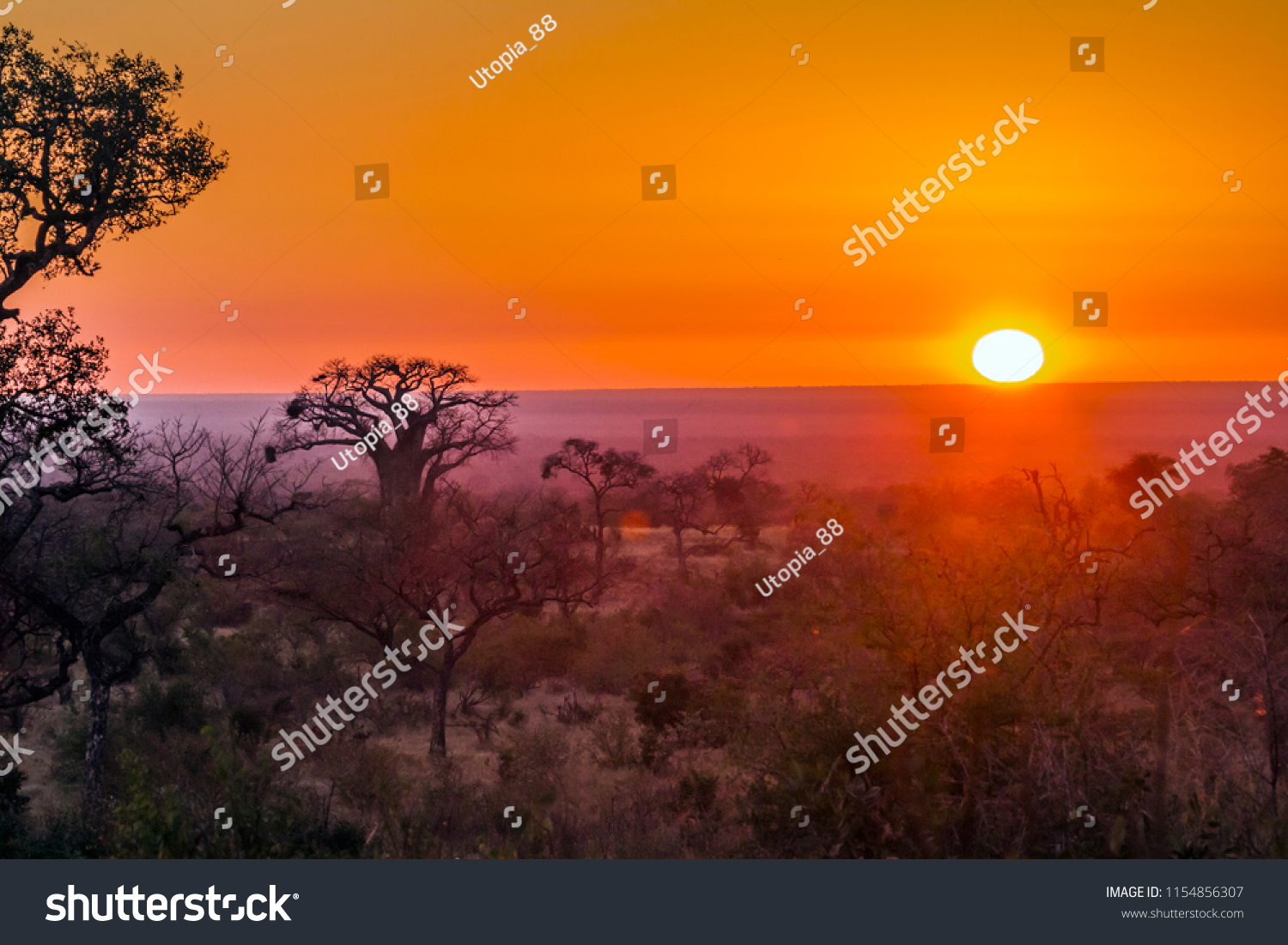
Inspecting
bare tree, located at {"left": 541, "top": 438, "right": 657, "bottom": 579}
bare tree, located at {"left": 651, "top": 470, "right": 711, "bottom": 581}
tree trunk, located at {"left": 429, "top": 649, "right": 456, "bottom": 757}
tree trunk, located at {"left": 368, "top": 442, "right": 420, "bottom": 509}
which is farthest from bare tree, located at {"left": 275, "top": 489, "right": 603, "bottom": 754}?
bare tree, located at {"left": 651, "top": 470, "right": 711, "bottom": 581}

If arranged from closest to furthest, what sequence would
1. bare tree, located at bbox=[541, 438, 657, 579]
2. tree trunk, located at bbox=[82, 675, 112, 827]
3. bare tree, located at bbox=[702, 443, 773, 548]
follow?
tree trunk, located at bbox=[82, 675, 112, 827], bare tree, located at bbox=[541, 438, 657, 579], bare tree, located at bbox=[702, 443, 773, 548]

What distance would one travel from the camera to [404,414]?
26891 mm

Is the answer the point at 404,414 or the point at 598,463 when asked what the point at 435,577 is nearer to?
the point at 404,414

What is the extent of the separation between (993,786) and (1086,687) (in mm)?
1360

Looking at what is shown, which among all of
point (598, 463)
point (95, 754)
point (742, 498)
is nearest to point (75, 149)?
point (95, 754)

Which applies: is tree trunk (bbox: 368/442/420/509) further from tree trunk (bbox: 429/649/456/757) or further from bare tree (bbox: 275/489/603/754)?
tree trunk (bbox: 429/649/456/757)

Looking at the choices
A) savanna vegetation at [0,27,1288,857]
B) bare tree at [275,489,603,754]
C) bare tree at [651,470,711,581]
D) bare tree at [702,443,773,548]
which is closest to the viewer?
savanna vegetation at [0,27,1288,857]

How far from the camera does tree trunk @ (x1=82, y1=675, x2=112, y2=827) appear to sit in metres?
14.7

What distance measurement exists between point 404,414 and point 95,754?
13328mm

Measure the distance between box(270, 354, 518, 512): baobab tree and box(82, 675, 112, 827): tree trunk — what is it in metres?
11.6

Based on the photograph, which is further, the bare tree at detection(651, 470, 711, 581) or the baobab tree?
the bare tree at detection(651, 470, 711, 581)

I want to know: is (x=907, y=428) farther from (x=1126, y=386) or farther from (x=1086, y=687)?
(x=1086, y=687)

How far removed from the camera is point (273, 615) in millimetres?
27125

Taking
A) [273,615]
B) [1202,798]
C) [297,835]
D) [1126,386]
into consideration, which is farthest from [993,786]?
[1126,386]
